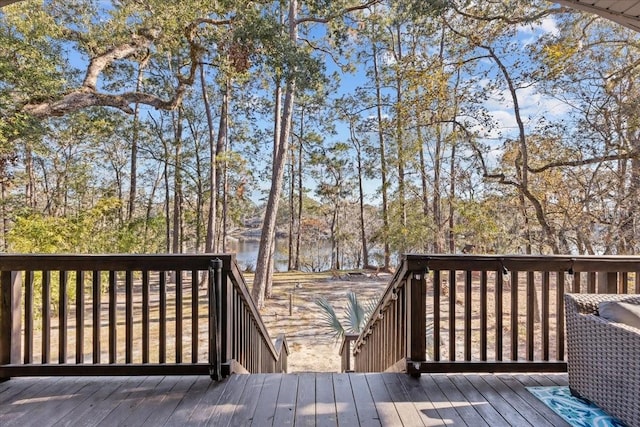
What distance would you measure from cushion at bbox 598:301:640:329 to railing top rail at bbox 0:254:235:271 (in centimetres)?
232

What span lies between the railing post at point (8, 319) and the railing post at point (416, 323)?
2.76 meters

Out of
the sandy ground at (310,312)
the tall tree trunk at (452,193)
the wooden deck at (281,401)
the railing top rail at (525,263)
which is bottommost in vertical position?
the sandy ground at (310,312)

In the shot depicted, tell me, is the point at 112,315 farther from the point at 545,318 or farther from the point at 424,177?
the point at 424,177

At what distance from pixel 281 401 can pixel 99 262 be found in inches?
60.8

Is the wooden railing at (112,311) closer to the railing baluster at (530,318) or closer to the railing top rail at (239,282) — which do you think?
the railing top rail at (239,282)

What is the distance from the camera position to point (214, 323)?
2.25 meters

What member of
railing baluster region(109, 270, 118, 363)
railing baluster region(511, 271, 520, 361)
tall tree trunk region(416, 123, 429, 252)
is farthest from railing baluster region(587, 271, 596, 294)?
tall tree trunk region(416, 123, 429, 252)

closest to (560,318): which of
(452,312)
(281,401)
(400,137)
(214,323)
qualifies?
(452,312)

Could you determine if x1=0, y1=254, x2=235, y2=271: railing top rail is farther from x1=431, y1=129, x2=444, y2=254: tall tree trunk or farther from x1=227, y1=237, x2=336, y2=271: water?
x1=227, y1=237, x2=336, y2=271: water

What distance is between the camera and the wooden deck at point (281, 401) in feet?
5.82

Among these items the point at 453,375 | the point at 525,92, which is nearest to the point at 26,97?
the point at 453,375

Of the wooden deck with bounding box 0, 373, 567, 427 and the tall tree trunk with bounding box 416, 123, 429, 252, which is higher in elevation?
the tall tree trunk with bounding box 416, 123, 429, 252

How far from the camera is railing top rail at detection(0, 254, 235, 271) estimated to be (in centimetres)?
225

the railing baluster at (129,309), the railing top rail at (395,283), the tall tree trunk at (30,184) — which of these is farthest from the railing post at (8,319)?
the tall tree trunk at (30,184)
